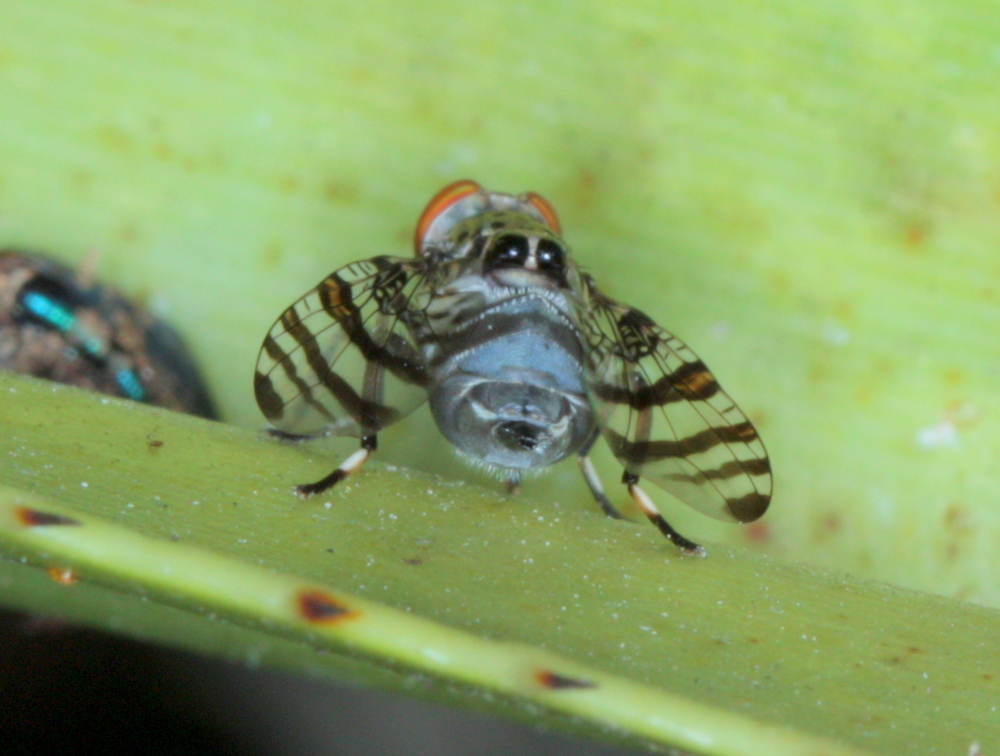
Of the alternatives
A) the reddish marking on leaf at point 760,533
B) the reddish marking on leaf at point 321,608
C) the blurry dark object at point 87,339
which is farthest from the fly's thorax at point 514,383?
the reddish marking on leaf at point 321,608

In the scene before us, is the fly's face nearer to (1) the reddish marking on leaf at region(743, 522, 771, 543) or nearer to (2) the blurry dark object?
(1) the reddish marking on leaf at region(743, 522, 771, 543)

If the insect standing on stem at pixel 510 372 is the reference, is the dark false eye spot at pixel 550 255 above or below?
above

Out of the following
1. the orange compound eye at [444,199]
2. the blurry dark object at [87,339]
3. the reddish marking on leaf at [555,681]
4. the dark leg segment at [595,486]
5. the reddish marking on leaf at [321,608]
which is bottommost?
the reddish marking on leaf at [555,681]

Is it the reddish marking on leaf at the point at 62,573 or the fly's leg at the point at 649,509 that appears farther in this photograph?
the fly's leg at the point at 649,509

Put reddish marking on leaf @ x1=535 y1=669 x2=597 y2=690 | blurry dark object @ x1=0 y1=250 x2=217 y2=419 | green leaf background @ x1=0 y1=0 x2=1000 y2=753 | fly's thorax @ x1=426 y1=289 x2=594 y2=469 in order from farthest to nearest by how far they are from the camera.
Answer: blurry dark object @ x1=0 y1=250 x2=217 y2=419 → green leaf background @ x1=0 y1=0 x2=1000 y2=753 → fly's thorax @ x1=426 y1=289 x2=594 y2=469 → reddish marking on leaf @ x1=535 y1=669 x2=597 y2=690

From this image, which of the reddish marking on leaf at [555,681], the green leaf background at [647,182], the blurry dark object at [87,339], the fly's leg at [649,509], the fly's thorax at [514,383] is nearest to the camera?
the reddish marking on leaf at [555,681]

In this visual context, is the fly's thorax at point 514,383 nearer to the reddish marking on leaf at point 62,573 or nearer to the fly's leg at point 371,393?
the fly's leg at point 371,393

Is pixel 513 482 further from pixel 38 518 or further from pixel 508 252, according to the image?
pixel 38 518

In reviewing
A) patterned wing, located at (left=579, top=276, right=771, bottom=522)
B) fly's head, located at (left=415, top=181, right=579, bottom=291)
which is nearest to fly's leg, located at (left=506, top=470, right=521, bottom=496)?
patterned wing, located at (left=579, top=276, right=771, bottom=522)
